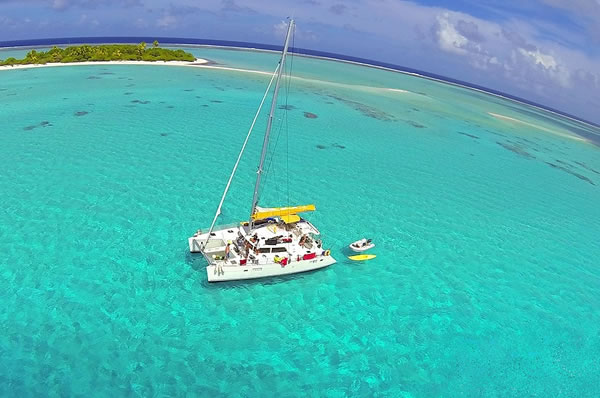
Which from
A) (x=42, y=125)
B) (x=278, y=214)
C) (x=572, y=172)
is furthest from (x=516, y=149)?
(x=42, y=125)

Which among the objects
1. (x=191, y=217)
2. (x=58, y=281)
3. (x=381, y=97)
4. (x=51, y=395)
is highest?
(x=381, y=97)

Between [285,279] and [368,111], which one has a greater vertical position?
[368,111]

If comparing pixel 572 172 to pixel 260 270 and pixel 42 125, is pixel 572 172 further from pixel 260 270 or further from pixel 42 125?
pixel 42 125

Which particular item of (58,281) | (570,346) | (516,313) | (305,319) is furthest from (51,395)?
(570,346)

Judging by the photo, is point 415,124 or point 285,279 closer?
point 285,279

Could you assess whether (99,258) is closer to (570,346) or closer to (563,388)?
(563,388)

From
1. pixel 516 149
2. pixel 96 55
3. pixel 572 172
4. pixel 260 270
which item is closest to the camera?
pixel 260 270

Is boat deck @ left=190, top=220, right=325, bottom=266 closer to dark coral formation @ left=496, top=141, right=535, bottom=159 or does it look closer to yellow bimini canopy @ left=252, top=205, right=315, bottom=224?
yellow bimini canopy @ left=252, top=205, right=315, bottom=224

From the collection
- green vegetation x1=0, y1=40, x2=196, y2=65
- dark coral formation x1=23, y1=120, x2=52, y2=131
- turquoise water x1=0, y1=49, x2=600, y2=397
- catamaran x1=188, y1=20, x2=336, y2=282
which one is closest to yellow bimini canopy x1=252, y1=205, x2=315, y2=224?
catamaran x1=188, y1=20, x2=336, y2=282
